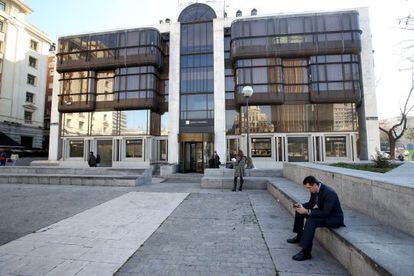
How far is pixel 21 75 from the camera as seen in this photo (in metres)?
32.4

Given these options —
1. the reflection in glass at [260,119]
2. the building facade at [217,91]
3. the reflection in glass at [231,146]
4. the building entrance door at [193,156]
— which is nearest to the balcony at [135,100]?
Answer: the building facade at [217,91]

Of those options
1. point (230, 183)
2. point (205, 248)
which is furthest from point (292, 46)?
point (205, 248)

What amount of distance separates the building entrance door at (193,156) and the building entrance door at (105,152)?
808cm

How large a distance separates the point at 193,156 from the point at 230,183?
11.4 metres

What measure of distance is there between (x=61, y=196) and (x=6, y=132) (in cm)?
2870

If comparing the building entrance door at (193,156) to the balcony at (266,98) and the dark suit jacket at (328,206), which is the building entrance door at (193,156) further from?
the dark suit jacket at (328,206)

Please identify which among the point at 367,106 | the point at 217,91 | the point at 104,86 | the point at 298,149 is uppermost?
the point at 104,86

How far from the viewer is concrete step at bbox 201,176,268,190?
11275 mm

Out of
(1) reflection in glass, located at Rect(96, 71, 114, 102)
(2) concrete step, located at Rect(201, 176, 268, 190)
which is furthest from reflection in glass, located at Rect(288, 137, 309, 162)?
(1) reflection in glass, located at Rect(96, 71, 114, 102)

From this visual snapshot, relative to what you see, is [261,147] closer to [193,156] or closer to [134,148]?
[193,156]

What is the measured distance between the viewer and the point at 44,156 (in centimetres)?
3103

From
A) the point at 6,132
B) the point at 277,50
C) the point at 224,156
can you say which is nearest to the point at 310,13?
the point at 277,50

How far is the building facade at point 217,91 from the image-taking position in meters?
20.8

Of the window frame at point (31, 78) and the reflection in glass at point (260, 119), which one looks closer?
the reflection in glass at point (260, 119)
